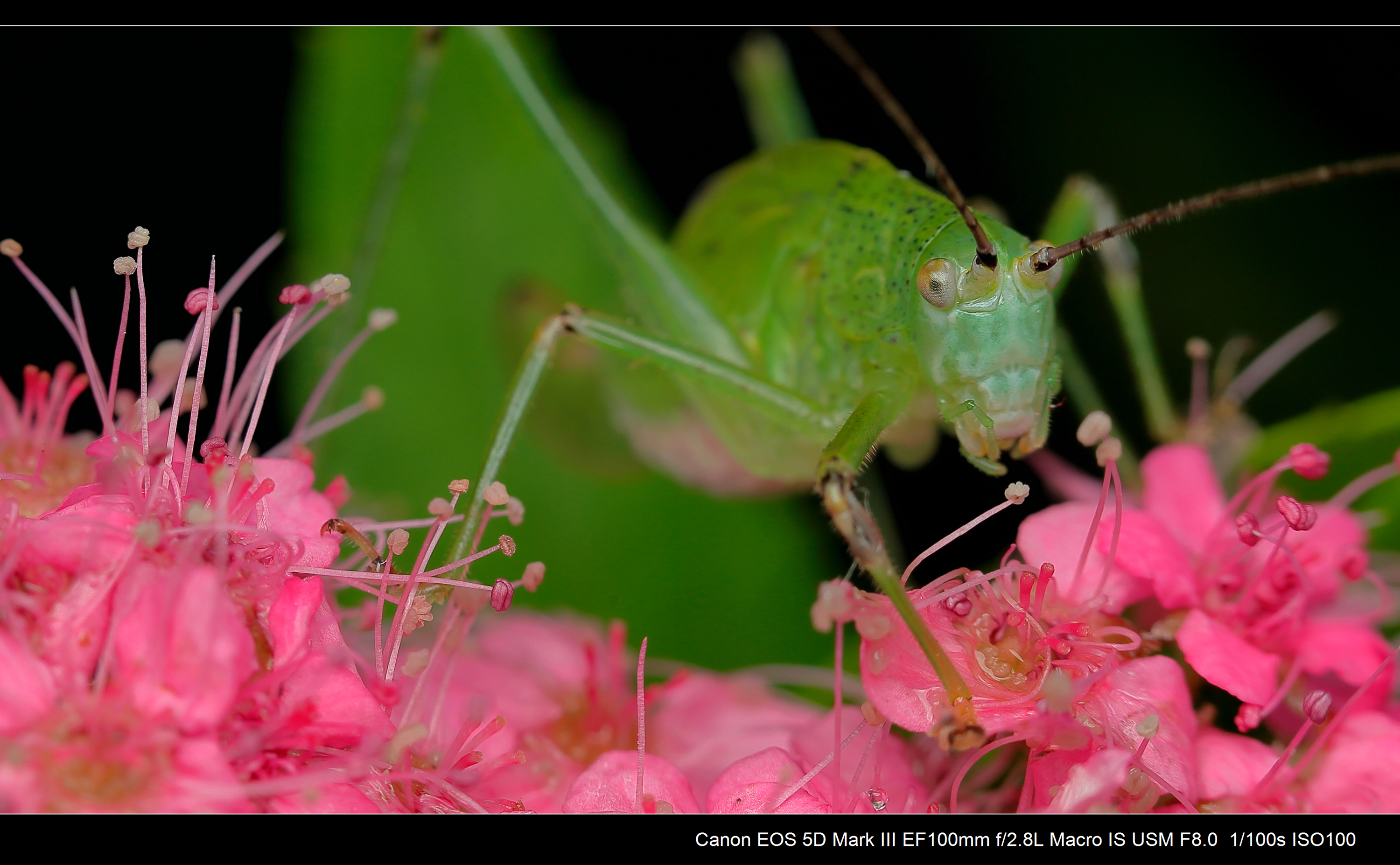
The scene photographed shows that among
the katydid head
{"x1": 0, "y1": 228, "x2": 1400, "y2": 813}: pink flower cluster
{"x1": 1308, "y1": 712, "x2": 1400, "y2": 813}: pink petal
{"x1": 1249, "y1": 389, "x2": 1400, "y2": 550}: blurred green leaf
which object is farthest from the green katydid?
{"x1": 1308, "y1": 712, "x2": 1400, "y2": 813}: pink petal

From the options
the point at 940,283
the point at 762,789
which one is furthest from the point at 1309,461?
the point at 762,789

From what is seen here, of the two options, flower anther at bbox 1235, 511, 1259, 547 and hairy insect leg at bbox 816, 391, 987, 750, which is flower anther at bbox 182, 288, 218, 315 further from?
flower anther at bbox 1235, 511, 1259, 547

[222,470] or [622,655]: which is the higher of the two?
[222,470]

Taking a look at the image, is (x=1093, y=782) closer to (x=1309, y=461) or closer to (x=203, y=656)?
(x=1309, y=461)

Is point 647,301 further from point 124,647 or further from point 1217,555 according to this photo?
point 124,647

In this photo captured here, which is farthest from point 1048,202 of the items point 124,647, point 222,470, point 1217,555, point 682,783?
point 124,647

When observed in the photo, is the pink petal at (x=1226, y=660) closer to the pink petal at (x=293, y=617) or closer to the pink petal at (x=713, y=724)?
the pink petal at (x=713, y=724)
